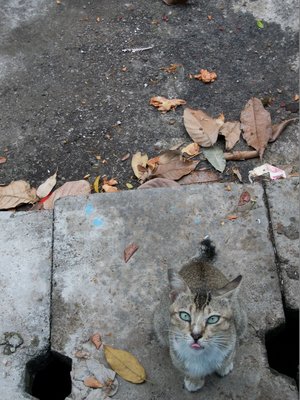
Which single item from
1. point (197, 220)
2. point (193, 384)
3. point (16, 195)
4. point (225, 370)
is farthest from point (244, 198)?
point (16, 195)

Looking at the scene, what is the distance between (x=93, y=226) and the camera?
3.69 meters

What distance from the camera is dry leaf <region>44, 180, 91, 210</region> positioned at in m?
4.15

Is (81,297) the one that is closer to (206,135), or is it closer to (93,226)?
(93,226)

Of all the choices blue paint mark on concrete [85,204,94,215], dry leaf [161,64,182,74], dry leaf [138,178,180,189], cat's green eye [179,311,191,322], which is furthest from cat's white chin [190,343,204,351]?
dry leaf [161,64,182,74]

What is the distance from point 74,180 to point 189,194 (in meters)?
0.99

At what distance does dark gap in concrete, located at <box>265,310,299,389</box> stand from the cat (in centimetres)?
34

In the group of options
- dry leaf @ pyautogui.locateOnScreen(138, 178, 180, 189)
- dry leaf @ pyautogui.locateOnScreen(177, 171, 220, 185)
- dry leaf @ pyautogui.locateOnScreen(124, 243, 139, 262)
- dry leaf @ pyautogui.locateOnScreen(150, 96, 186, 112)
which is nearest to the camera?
dry leaf @ pyautogui.locateOnScreen(124, 243, 139, 262)

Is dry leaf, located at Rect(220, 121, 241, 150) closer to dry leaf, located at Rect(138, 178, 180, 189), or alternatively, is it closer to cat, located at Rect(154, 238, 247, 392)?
dry leaf, located at Rect(138, 178, 180, 189)

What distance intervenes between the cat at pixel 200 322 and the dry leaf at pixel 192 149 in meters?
1.35

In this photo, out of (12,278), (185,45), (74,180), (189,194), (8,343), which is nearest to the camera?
(8,343)

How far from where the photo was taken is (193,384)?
9.85ft

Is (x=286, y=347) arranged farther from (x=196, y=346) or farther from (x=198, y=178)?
(x=198, y=178)

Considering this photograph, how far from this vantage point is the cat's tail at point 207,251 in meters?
3.43

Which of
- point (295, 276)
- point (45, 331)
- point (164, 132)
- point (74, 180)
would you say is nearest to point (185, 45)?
point (164, 132)
